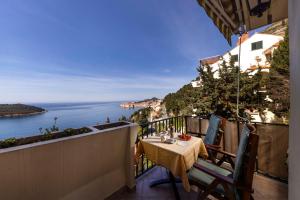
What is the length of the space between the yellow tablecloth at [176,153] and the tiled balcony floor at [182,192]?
51 centimetres

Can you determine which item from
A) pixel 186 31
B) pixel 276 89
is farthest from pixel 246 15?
pixel 276 89

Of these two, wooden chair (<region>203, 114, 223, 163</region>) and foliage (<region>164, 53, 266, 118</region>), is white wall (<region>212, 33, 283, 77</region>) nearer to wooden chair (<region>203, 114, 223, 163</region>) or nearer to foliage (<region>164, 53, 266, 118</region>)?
foliage (<region>164, 53, 266, 118</region>)

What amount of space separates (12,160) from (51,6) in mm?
5571

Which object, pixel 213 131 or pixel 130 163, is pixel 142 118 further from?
pixel 213 131

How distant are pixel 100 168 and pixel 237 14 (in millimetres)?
2916

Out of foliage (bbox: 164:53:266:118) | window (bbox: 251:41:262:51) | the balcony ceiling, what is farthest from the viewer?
window (bbox: 251:41:262:51)

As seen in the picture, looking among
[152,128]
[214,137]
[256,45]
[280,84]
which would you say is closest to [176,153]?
[214,137]

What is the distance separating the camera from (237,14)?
2.42m

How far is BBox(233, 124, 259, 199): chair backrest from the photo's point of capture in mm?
1429

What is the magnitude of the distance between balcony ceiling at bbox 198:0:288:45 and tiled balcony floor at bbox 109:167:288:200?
2.40 metres

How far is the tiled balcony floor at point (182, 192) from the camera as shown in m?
2.23

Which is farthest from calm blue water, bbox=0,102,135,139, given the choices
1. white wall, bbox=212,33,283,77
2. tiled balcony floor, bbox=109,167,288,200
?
white wall, bbox=212,33,283,77

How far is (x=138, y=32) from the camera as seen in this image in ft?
39.8

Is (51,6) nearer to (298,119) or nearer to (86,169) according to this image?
(86,169)
